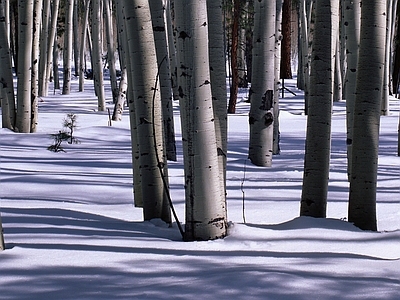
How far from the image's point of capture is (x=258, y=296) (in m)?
2.78

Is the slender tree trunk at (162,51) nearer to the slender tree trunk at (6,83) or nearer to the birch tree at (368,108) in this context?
the birch tree at (368,108)

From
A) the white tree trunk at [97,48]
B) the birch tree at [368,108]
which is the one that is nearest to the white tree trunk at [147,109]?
the birch tree at [368,108]

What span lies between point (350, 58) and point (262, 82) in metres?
1.70

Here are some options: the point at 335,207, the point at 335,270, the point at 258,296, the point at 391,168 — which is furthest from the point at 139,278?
the point at 391,168

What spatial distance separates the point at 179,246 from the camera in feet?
12.5

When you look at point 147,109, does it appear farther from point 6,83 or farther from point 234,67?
point 234,67

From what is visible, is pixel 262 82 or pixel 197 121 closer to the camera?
pixel 197 121

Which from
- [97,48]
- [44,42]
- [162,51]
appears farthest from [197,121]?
[44,42]

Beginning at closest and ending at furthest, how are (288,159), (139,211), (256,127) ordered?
(139,211)
(256,127)
(288,159)

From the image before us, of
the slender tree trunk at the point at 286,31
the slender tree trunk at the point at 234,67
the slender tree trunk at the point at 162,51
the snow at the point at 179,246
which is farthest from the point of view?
the slender tree trunk at the point at 286,31

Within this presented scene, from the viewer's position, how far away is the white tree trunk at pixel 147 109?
4406mm

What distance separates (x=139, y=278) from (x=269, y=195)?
3481 millimetres

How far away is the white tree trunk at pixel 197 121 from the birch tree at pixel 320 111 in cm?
111

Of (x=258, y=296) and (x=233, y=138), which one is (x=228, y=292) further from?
(x=233, y=138)
